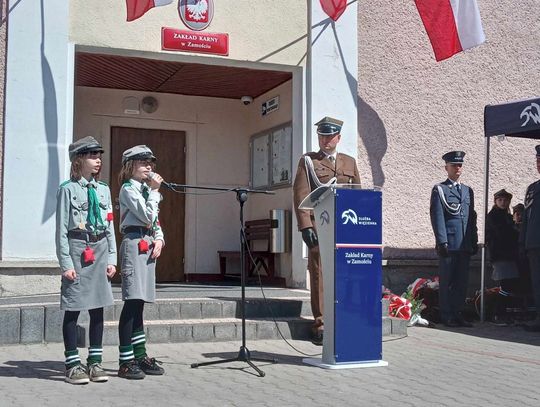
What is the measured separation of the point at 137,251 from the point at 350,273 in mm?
1877

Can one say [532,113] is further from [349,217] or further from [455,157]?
[349,217]

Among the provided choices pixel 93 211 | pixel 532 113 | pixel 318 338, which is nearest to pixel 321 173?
pixel 318 338

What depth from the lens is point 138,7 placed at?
9852 mm

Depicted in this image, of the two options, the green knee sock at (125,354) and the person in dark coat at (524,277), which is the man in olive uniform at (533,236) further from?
the green knee sock at (125,354)

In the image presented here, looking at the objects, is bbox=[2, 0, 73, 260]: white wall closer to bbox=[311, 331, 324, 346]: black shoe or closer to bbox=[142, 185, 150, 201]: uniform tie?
bbox=[311, 331, 324, 346]: black shoe

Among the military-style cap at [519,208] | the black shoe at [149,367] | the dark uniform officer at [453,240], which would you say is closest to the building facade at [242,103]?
the military-style cap at [519,208]

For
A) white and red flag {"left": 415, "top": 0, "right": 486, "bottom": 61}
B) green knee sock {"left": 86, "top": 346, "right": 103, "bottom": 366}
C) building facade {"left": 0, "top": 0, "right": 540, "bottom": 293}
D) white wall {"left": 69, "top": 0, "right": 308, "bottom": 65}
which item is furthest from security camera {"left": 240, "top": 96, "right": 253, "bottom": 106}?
green knee sock {"left": 86, "top": 346, "right": 103, "bottom": 366}

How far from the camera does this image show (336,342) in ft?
23.3

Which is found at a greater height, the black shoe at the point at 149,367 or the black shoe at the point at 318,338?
the black shoe at the point at 318,338

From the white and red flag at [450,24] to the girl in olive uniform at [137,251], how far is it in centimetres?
581

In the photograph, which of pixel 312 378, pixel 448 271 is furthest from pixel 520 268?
pixel 312 378

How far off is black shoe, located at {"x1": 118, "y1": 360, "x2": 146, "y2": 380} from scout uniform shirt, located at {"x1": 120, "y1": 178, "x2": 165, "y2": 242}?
1.03 metres

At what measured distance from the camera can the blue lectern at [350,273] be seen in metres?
7.12

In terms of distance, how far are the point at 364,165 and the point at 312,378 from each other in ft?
17.5
